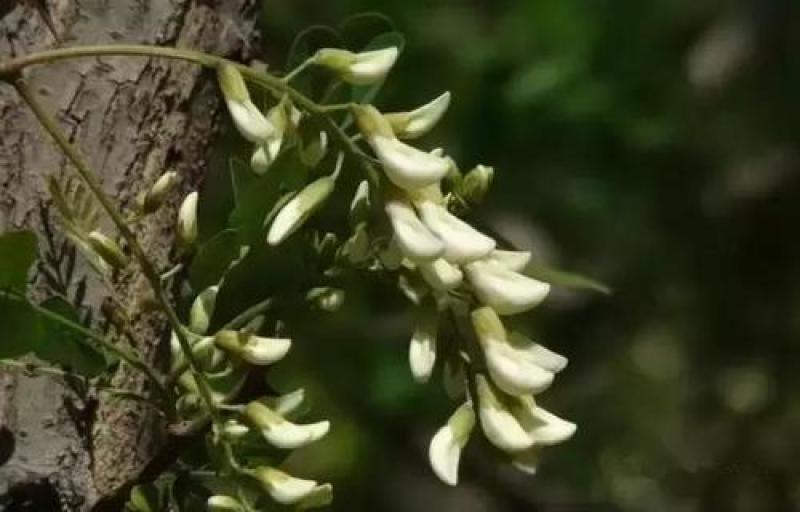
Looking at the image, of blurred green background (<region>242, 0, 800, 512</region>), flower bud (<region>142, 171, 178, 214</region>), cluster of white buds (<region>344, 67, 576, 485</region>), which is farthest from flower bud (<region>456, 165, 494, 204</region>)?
blurred green background (<region>242, 0, 800, 512</region>)

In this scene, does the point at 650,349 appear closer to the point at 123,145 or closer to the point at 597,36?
the point at 597,36

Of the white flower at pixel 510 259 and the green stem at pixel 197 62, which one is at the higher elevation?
the green stem at pixel 197 62

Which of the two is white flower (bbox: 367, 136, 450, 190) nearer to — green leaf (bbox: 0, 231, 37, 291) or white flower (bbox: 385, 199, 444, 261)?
white flower (bbox: 385, 199, 444, 261)

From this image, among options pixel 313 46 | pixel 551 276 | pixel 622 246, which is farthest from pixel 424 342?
pixel 622 246

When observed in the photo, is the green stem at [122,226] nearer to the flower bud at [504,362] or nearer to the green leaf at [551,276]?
the flower bud at [504,362]

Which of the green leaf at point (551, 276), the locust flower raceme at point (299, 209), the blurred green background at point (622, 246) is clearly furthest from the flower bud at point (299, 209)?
the blurred green background at point (622, 246)

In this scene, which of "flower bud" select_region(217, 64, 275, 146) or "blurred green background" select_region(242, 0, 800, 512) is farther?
"blurred green background" select_region(242, 0, 800, 512)
